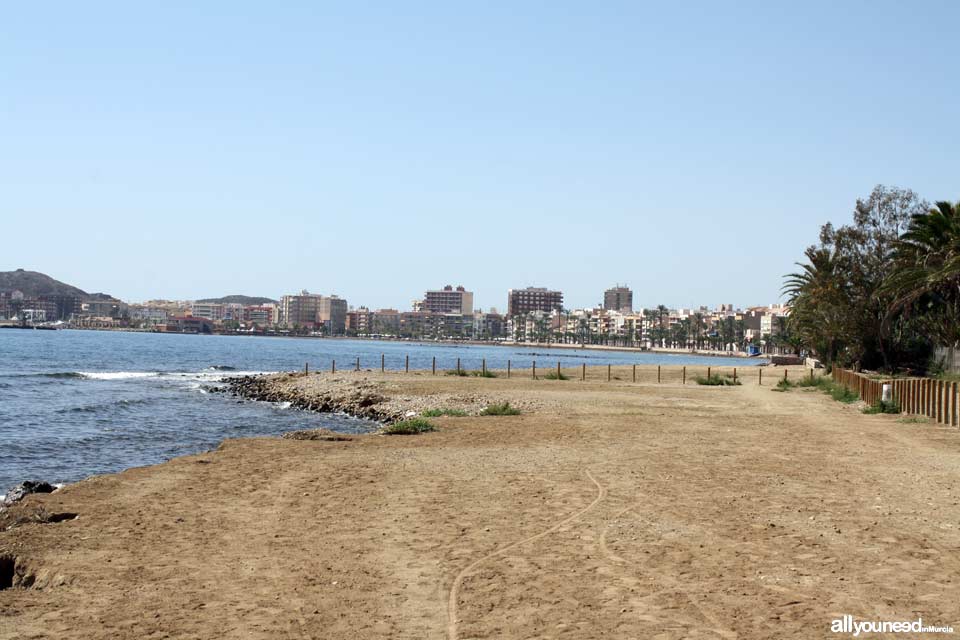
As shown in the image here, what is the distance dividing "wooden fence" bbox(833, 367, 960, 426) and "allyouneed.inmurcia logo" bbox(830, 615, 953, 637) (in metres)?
19.6

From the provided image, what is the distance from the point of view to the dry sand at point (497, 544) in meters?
7.91

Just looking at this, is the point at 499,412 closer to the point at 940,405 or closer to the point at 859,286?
the point at 940,405

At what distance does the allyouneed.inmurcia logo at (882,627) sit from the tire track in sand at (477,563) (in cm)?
301

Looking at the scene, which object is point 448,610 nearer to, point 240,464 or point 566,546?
point 566,546

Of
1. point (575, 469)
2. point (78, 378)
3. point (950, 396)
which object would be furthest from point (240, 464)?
point (78, 378)

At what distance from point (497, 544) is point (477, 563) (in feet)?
2.96

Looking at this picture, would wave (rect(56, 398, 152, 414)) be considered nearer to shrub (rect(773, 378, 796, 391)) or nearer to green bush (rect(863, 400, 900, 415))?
green bush (rect(863, 400, 900, 415))

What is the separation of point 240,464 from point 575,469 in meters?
6.29

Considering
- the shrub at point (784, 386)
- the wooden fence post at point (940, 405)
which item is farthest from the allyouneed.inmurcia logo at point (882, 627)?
the shrub at point (784, 386)

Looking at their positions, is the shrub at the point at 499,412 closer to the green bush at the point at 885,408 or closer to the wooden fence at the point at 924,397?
the green bush at the point at 885,408

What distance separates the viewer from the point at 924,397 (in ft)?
93.1

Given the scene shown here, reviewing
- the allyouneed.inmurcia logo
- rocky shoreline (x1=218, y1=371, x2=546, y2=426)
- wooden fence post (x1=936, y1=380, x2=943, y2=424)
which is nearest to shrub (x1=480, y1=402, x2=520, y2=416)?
rocky shoreline (x1=218, y1=371, x2=546, y2=426)

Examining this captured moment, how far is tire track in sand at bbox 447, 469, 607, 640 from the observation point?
768 centimetres

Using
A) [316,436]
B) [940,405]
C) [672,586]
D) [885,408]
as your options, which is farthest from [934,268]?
[672,586]
